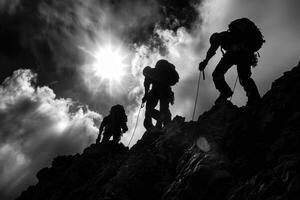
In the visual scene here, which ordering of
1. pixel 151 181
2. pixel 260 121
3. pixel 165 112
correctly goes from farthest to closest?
pixel 165 112, pixel 151 181, pixel 260 121

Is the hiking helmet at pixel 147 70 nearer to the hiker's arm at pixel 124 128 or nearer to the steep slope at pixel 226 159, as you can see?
the steep slope at pixel 226 159

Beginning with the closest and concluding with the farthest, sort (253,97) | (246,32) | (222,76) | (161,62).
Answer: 1. (253,97)
2. (246,32)
3. (222,76)
4. (161,62)

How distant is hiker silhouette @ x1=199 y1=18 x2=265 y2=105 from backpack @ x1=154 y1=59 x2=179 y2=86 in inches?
193

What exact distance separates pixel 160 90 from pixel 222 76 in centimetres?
551

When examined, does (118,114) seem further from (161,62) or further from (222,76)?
(222,76)

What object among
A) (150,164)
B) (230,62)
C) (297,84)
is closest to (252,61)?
(230,62)

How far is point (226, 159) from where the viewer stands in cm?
711

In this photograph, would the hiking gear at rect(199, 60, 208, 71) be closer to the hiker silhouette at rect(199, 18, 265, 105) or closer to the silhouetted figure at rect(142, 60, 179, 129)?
the hiker silhouette at rect(199, 18, 265, 105)

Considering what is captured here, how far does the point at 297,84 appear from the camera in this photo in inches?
306

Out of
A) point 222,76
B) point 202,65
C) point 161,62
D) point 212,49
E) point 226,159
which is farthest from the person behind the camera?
point 161,62

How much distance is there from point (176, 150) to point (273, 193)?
5196 millimetres

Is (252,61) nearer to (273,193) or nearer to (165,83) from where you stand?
(165,83)

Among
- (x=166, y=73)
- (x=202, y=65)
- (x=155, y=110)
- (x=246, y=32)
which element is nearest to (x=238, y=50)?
(x=246, y=32)

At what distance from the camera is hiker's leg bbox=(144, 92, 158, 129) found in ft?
52.3
